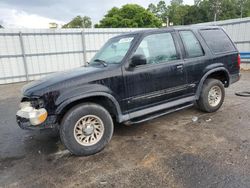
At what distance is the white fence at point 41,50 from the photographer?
11.3m

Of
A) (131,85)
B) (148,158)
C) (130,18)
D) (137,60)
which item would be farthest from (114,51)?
(130,18)

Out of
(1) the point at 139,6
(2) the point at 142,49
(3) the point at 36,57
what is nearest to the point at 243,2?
(1) the point at 139,6

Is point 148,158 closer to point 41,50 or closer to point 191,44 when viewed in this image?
point 191,44

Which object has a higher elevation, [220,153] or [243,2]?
[243,2]

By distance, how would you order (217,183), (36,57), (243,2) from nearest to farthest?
(217,183), (36,57), (243,2)

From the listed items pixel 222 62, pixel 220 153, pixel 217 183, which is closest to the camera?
pixel 217 183

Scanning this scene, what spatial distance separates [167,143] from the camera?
3656mm

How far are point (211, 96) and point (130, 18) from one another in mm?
44113

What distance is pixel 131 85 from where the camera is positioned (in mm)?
3625

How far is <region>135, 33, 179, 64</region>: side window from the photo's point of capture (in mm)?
3830

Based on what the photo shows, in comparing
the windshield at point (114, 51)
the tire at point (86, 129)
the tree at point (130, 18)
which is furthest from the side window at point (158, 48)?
the tree at point (130, 18)

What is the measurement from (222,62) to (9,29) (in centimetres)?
1085

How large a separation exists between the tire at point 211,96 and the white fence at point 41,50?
9996mm

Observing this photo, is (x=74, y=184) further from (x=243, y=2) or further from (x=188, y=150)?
(x=243, y=2)
